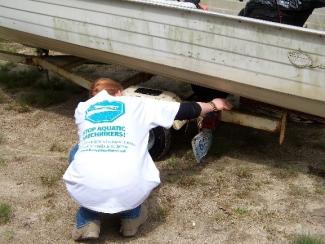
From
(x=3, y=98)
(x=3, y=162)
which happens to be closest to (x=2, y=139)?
(x=3, y=162)

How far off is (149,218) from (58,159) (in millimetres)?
1199

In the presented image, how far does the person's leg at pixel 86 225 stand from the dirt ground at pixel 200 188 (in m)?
0.12

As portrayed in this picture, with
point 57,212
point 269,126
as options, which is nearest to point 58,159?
point 57,212

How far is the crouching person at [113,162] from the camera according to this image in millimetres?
3295

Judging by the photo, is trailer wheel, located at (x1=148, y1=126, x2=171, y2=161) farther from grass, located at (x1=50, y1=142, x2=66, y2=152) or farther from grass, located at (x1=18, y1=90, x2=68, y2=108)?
grass, located at (x1=18, y1=90, x2=68, y2=108)

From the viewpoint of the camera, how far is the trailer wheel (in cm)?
451

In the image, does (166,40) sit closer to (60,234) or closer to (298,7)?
(298,7)

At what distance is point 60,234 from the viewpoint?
11.8 ft

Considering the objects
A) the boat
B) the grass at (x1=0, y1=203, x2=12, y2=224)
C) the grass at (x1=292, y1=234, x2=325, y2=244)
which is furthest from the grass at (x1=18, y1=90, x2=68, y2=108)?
the grass at (x1=292, y1=234, x2=325, y2=244)

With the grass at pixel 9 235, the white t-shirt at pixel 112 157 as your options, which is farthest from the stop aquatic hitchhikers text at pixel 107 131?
the grass at pixel 9 235

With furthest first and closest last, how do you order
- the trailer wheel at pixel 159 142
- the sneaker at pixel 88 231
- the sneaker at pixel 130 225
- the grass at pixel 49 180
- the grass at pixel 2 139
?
the grass at pixel 2 139
the trailer wheel at pixel 159 142
the grass at pixel 49 180
the sneaker at pixel 130 225
the sneaker at pixel 88 231

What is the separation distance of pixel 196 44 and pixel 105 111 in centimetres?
109

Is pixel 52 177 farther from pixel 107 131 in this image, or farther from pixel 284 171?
pixel 284 171

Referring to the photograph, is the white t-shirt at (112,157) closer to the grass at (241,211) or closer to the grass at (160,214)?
the grass at (160,214)
